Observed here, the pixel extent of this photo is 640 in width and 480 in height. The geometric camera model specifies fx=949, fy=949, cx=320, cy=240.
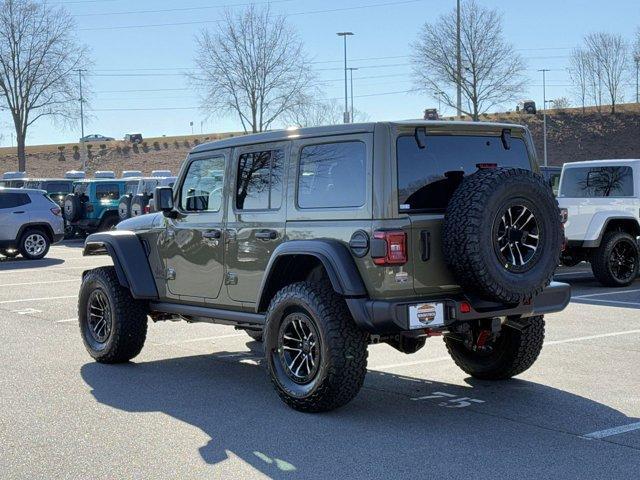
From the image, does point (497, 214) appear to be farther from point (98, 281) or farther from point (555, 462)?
point (98, 281)

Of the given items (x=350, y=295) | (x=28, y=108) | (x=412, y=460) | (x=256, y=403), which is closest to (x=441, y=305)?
(x=350, y=295)

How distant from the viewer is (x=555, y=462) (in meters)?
5.25

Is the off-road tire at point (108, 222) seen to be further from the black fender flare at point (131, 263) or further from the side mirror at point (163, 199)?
the side mirror at point (163, 199)

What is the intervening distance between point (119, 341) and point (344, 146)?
3088mm

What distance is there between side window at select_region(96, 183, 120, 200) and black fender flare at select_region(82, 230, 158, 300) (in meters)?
19.2

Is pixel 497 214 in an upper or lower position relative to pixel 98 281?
upper

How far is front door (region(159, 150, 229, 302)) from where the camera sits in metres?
7.70

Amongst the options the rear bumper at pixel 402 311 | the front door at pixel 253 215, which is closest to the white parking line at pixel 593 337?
the rear bumper at pixel 402 311

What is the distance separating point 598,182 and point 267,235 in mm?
8671

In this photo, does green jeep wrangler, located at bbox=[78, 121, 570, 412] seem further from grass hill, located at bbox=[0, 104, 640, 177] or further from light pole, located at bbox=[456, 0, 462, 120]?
grass hill, located at bbox=[0, 104, 640, 177]

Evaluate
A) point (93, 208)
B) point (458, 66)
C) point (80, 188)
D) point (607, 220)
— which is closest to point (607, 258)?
point (607, 220)

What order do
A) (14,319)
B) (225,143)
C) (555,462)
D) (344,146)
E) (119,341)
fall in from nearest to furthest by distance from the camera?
1. (555,462)
2. (344,146)
3. (225,143)
4. (119,341)
5. (14,319)

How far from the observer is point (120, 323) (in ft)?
27.6

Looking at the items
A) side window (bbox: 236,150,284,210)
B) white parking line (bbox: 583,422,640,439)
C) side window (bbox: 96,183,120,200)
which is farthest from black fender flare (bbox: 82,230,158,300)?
side window (bbox: 96,183,120,200)
